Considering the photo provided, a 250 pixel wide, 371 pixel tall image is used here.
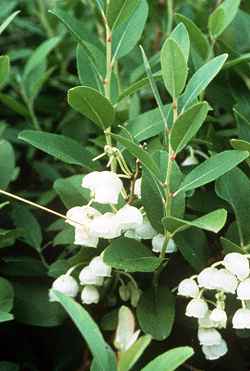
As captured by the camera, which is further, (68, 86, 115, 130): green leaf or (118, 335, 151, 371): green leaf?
(68, 86, 115, 130): green leaf

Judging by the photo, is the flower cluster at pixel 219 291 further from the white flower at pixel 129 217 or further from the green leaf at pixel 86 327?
the green leaf at pixel 86 327

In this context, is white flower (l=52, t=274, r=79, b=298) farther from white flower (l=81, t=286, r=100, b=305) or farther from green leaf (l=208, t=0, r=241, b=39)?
green leaf (l=208, t=0, r=241, b=39)

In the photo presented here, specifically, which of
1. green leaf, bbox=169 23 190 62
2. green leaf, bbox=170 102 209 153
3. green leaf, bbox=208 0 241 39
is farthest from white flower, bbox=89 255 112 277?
green leaf, bbox=208 0 241 39

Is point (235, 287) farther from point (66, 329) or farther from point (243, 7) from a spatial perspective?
point (243, 7)

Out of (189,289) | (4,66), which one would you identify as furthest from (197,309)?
(4,66)

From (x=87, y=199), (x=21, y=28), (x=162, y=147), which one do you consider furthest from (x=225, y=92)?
(x=21, y=28)

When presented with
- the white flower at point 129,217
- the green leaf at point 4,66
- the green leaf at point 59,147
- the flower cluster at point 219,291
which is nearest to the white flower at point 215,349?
the flower cluster at point 219,291
